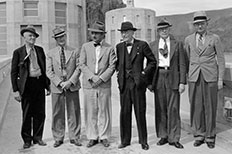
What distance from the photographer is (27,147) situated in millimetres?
5078

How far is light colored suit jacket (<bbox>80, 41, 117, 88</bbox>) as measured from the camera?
16.6ft

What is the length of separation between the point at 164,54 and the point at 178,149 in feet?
4.76

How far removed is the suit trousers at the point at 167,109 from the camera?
5062 mm

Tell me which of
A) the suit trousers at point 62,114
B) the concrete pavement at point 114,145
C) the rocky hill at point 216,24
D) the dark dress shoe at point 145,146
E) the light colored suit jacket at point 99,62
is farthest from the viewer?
the rocky hill at point 216,24

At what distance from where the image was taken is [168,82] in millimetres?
5043

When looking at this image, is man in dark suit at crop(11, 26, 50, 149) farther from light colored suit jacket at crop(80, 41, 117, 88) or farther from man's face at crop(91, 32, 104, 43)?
man's face at crop(91, 32, 104, 43)

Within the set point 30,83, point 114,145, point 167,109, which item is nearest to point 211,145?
point 167,109

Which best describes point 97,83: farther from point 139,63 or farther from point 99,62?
point 139,63

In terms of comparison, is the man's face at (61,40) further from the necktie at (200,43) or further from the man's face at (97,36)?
the necktie at (200,43)

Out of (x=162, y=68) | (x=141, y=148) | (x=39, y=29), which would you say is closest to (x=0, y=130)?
(x=141, y=148)

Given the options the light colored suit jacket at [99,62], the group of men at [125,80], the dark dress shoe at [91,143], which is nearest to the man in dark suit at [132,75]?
the group of men at [125,80]

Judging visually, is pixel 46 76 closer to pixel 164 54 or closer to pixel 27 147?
pixel 27 147

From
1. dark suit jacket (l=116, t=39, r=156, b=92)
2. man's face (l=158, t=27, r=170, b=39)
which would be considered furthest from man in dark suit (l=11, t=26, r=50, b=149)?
man's face (l=158, t=27, r=170, b=39)

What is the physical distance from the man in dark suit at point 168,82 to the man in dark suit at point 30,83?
180 centimetres
